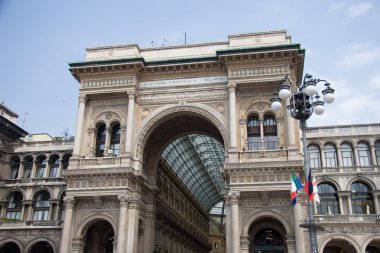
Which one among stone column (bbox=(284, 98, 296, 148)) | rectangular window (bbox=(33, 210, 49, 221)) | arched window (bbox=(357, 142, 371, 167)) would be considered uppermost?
arched window (bbox=(357, 142, 371, 167))

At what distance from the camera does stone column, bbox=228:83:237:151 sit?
1323 inches

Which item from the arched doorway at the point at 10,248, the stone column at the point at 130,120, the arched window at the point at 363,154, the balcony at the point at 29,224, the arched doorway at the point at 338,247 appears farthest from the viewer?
the arched window at the point at 363,154

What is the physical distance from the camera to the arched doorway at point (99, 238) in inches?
1448

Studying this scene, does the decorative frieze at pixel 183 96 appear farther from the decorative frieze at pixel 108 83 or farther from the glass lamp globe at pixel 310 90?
the glass lamp globe at pixel 310 90

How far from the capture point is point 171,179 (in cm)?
5391

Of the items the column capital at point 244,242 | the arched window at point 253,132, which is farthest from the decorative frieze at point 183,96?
the column capital at point 244,242

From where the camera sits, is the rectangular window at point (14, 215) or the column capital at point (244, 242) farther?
the rectangular window at point (14, 215)

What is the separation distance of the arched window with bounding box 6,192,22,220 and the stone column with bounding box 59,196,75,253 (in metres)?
14.9

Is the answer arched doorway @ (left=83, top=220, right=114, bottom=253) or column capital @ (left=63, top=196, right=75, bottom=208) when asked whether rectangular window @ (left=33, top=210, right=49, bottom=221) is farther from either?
column capital @ (left=63, top=196, right=75, bottom=208)

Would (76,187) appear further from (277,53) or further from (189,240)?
(189,240)

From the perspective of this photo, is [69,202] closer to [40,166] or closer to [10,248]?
[40,166]

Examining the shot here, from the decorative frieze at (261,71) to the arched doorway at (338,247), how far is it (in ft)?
61.1

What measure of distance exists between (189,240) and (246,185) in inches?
1335

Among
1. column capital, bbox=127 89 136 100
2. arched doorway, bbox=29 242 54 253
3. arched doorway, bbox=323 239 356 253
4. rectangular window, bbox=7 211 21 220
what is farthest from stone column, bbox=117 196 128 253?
arched doorway, bbox=323 239 356 253
